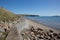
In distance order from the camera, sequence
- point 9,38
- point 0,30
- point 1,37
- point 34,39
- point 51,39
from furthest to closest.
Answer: point 51,39 → point 34,39 → point 0,30 → point 1,37 → point 9,38

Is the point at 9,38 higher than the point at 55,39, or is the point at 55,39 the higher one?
the point at 9,38

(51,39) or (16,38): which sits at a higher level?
(16,38)

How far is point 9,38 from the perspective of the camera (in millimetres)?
7238

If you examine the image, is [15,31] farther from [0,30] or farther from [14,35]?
[0,30]

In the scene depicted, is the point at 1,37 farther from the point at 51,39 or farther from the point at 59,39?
the point at 59,39

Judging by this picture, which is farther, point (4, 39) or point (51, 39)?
point (51, 39)

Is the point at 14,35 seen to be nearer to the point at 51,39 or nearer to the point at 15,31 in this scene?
the point at 15,31

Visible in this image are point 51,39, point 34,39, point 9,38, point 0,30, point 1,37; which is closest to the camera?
point 9,38

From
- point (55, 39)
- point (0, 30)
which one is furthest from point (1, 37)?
point (55, 39)

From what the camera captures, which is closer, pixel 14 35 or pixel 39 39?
pixel 14 35

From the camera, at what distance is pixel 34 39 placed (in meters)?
10.1

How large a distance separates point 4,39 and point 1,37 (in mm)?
481

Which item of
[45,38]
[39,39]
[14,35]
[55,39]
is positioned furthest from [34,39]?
[14,35]

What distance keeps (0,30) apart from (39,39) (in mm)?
3560
